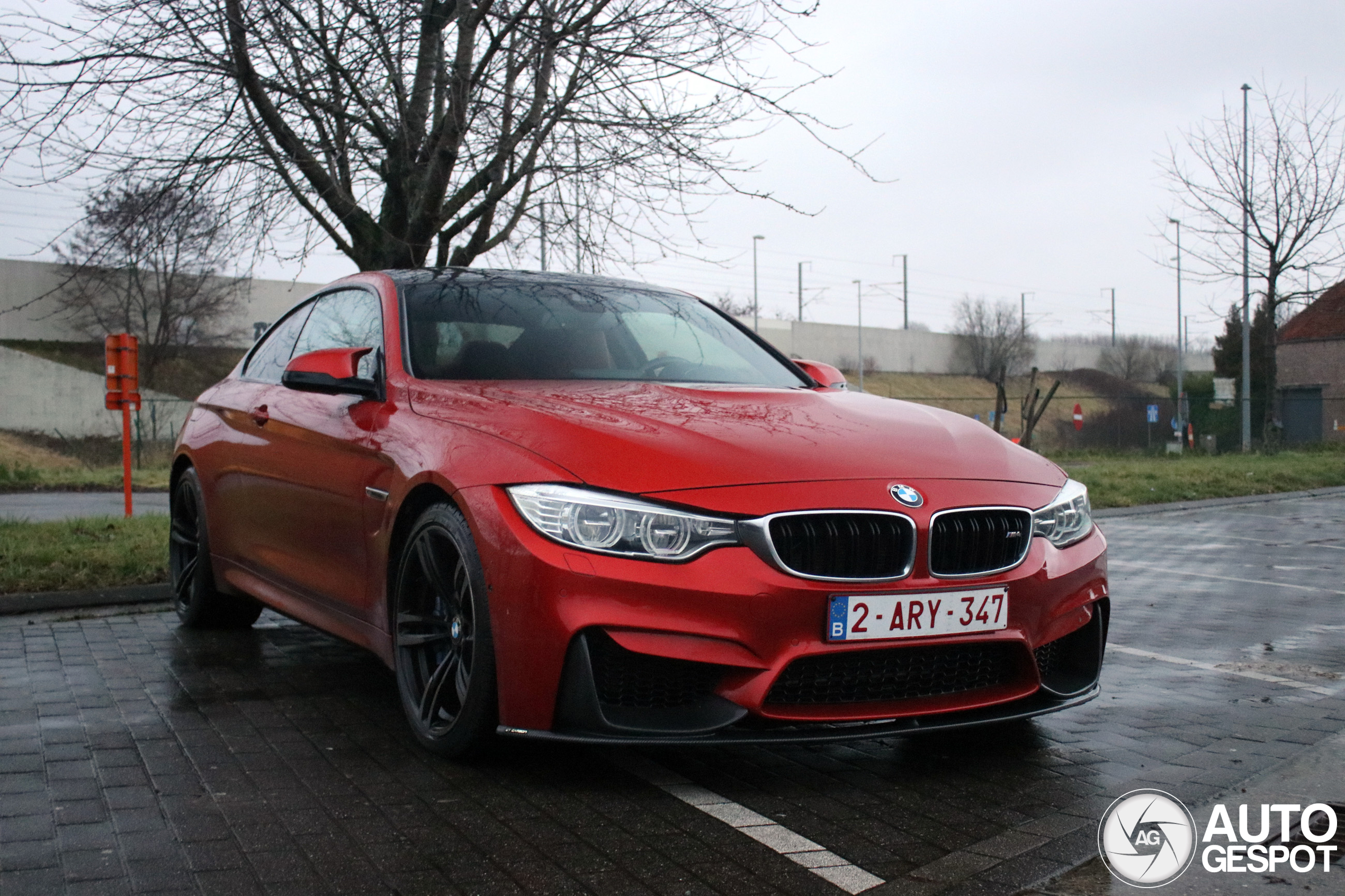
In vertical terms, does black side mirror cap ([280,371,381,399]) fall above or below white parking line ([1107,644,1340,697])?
above

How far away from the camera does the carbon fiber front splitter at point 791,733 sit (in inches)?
131

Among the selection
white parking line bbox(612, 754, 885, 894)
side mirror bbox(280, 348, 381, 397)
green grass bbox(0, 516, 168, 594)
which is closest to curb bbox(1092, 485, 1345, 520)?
green grass bbox(0, 516, 168, 594)

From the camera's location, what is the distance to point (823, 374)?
5.48 m

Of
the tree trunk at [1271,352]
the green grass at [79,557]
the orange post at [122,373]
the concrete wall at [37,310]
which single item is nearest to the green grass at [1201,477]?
the tree trunk at [1271,352]

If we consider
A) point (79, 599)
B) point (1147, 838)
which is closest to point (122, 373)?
point (79, 599)

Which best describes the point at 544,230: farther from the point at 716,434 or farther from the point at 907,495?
the point at 907,495

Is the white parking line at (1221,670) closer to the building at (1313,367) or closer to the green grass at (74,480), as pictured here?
the green grass at (74,480)

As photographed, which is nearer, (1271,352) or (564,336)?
(564,336)

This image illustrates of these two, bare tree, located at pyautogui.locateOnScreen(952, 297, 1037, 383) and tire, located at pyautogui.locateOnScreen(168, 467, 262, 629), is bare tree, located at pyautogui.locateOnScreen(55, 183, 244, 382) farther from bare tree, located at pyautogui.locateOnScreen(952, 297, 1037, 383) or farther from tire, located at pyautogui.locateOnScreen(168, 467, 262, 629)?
bare tree, located at pyautogui.locateOnScreen(952, 297, 1037, 383)

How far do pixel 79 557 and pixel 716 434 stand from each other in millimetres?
5493

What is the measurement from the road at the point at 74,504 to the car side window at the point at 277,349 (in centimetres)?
586

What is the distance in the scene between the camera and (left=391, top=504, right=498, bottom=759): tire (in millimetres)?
3604

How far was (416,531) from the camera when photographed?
3.95 m

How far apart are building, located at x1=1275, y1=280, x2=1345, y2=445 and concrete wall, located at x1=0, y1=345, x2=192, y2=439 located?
3833 cm
